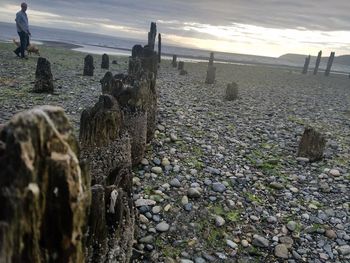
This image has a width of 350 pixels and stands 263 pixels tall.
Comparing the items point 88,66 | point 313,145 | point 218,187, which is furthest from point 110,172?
point 88,66

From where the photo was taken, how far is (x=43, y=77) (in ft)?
40.2

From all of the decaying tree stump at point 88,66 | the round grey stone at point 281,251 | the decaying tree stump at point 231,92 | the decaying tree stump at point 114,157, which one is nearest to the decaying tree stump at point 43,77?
the decaying tree stump at point 114,157

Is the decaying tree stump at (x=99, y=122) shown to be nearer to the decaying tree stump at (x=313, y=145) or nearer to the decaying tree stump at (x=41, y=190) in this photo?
the decaying tree stump at (x=41, y=190)

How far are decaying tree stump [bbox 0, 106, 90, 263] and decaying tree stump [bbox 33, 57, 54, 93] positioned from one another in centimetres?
1081

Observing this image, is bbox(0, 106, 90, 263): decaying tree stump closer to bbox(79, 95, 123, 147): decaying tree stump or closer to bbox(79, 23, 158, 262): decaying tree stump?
bbox(79, 23, 158, 262): decaying tree stump

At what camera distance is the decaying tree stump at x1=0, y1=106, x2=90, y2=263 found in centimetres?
195

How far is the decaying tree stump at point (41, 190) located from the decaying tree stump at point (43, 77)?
10.8m

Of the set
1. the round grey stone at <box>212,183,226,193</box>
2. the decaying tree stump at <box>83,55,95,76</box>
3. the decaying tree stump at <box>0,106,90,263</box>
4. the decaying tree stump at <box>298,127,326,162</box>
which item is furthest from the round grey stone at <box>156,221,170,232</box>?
the decaying tree stump at <box>83,55,95,76</box>

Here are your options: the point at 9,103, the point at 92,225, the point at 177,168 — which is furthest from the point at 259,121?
the point at 92,225

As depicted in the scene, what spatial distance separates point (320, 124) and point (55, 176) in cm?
1261

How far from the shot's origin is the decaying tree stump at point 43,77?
12180 mm

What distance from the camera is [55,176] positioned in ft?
7.14

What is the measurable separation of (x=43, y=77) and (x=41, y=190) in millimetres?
11098

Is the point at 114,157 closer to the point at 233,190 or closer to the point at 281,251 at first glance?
the point at 233,190
